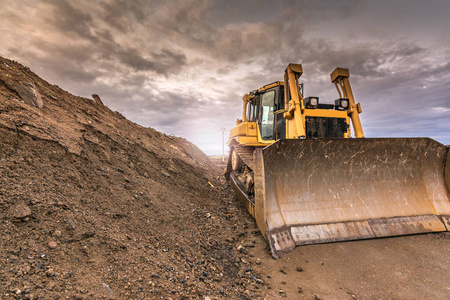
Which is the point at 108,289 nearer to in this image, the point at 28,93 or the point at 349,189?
the point at 349,189

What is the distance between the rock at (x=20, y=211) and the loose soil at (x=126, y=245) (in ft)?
0.05

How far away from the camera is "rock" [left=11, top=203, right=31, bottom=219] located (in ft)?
8.43

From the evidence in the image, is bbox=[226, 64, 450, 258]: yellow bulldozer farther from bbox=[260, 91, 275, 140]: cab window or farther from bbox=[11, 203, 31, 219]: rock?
bbox=[11, 203, 31, 219]: rock

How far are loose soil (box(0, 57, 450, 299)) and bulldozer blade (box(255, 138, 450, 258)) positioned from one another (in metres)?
0.23

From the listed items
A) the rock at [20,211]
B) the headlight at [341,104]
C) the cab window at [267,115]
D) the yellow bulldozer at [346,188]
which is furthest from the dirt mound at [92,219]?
the headlight at [341,104]

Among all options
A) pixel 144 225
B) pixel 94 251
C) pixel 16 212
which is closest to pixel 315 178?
pixel 144 225

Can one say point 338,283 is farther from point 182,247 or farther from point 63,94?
point 63,94

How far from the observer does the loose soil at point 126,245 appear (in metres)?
2.33

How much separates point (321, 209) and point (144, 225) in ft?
9.74

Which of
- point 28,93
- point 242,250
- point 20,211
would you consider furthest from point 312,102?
point 28,93

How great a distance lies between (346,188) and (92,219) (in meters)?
4.20

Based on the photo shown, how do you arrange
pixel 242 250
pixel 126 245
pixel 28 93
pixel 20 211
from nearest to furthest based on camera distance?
pixel 20 211 → pixel 126 245 → pixel 242 250 → pixel 28 93

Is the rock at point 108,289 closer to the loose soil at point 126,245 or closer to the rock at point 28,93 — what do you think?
the loose soil at point 126,245

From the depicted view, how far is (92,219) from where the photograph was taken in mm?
3121
